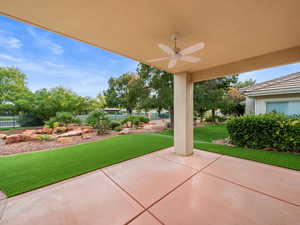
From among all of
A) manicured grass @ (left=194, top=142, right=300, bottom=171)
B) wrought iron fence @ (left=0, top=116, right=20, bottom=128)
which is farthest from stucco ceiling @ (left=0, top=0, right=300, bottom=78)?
wrought iron fence @ (left=0, top=116, right=20, bottom=128)

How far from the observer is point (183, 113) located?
3428 mm

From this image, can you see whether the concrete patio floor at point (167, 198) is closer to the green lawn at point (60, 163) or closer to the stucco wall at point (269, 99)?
the green lawn at point (60, 163)

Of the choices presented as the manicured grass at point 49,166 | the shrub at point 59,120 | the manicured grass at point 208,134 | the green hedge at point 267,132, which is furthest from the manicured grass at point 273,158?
the shrub at point 59,120

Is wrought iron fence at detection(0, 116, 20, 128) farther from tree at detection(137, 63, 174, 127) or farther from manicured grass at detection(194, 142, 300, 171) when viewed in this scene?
manicured grass at detection(194, 142, 300, 171)

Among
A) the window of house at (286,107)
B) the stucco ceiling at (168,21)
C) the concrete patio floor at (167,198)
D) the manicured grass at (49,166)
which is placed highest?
the stucco ceiling at (168,21)

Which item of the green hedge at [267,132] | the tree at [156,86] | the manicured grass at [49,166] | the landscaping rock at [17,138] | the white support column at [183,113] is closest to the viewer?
the manicured grass at [49,166]

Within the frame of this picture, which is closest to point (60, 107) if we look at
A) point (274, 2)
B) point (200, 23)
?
point (200, 23)

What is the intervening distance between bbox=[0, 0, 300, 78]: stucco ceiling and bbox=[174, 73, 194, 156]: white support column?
124 centimetres

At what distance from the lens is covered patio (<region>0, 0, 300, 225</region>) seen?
140cm

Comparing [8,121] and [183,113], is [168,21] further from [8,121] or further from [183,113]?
[8,121]

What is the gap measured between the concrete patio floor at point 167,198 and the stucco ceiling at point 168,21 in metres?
2.47

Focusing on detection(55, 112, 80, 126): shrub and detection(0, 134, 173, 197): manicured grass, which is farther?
detection(55, 112, 80, 126): shrub

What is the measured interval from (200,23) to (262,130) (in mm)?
4251

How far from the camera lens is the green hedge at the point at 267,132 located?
11.5ft
